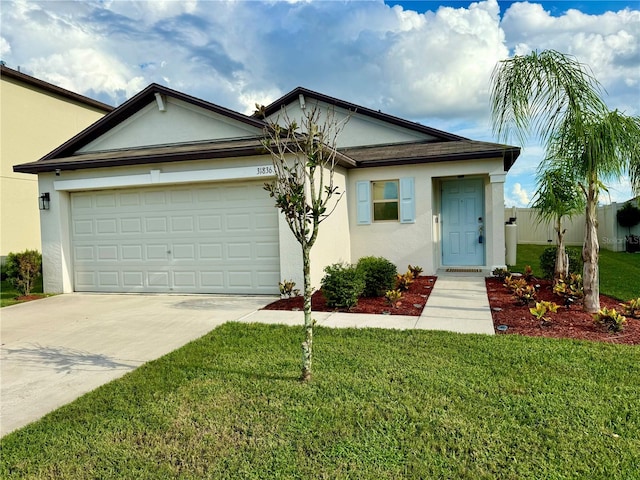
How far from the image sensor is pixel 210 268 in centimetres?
948

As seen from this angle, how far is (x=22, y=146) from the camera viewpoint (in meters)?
14.6

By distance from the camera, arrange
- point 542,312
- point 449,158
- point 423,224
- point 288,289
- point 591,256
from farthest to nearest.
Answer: point 423,224, point 449,158, point 288,289, point 591,256, point 542,312

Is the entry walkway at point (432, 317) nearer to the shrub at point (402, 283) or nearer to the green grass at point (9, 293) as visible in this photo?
the shrub at point (402, 283)

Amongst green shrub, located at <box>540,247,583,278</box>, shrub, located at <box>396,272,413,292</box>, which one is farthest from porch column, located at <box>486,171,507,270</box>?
shrub, located at <box>396,272,413,292</box>

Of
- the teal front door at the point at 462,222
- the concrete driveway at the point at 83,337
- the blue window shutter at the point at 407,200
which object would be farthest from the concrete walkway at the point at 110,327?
the teal front door at the point at 462,222

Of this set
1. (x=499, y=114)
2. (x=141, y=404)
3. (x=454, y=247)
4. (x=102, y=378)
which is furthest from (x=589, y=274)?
(x=102, y=378)

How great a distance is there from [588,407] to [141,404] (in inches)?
153

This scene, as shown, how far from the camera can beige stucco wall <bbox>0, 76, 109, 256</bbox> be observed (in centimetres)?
1395

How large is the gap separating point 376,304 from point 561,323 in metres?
2.97

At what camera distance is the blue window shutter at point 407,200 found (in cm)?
1093

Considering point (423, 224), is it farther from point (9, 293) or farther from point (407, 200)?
point (9, 293)

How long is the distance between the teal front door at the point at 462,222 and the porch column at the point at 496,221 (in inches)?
36.6

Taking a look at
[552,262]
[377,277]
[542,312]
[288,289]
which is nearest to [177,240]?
[288,289]

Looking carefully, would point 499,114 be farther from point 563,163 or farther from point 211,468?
point 211,468
